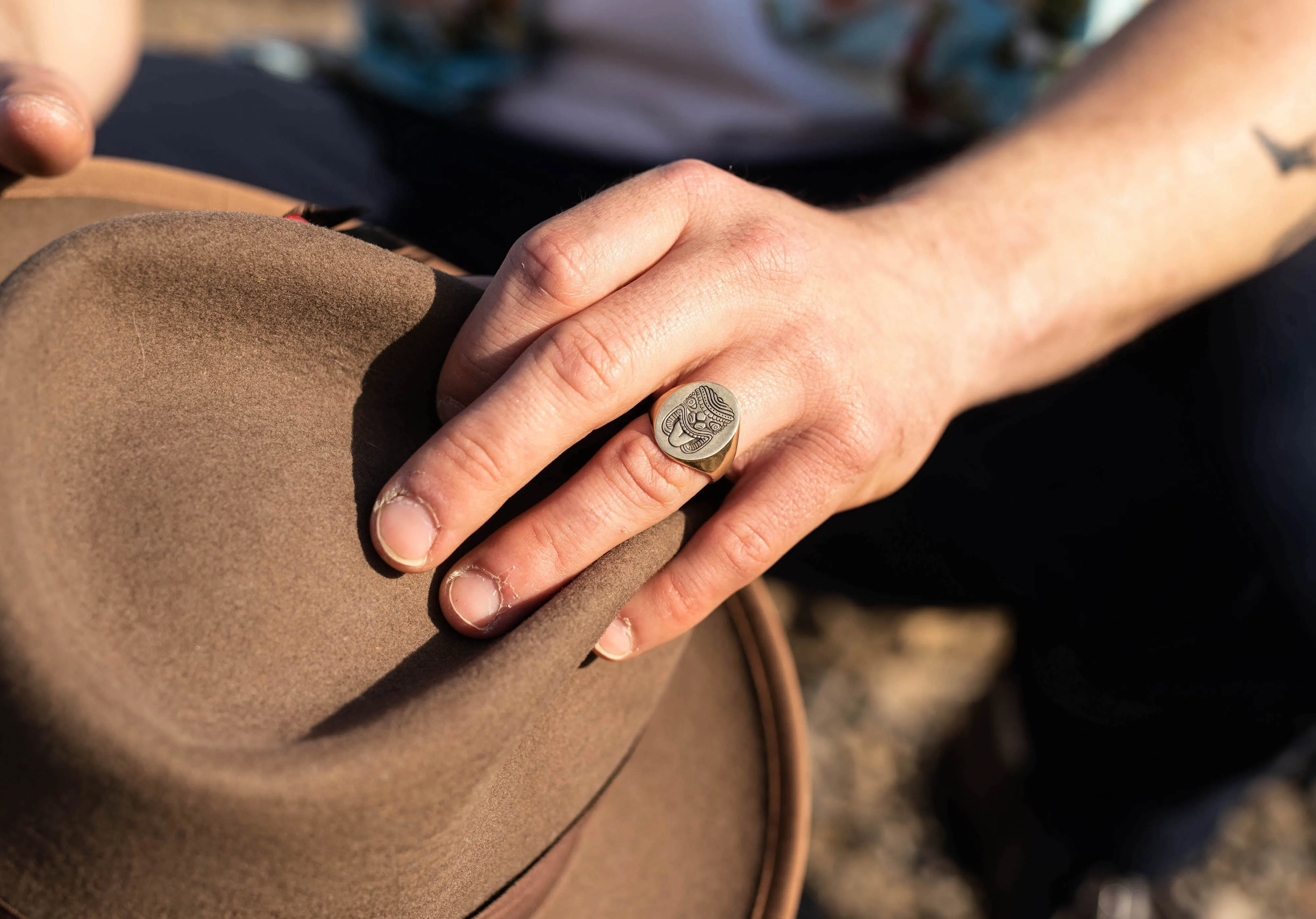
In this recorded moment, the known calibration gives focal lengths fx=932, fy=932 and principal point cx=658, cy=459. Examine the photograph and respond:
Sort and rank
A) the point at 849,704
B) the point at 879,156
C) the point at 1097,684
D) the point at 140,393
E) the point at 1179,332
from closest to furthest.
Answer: the point at 140,393, the point at 1179,332, the point at 1097,684, the point at 879,156, the point at 849,704

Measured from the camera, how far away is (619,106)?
1.82 metres

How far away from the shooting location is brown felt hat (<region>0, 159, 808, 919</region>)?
0.60 m

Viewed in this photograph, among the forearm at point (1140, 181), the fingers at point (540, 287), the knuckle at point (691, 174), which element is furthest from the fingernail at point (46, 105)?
the forearm at point (1140, 181)

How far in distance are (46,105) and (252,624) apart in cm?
61

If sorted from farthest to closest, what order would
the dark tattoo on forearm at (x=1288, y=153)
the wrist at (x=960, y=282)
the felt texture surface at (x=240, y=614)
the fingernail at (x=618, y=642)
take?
the dark tattoo on forearm at (x=1288, y=153), the wrist at (x=960, y=282), the fingernail at (x=618, y=642), the felt texture surface at (x=240, y=614)

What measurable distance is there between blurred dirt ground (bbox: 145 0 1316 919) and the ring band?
137 centimetres

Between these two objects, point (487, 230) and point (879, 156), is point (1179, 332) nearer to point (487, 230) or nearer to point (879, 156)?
point (879, 156)

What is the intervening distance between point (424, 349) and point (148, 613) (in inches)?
11.9

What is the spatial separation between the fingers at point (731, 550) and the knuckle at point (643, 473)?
101 millimetres

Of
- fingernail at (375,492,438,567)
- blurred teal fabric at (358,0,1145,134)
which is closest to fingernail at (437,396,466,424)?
fingernail at (375,492,438,567)

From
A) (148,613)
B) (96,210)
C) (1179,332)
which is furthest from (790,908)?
(1179,332)

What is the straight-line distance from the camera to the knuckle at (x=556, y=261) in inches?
31.6

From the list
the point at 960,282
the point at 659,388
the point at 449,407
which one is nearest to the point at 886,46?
the point at 960,282

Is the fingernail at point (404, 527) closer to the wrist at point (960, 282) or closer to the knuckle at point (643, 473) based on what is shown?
the knuckle at point (643, 473)
